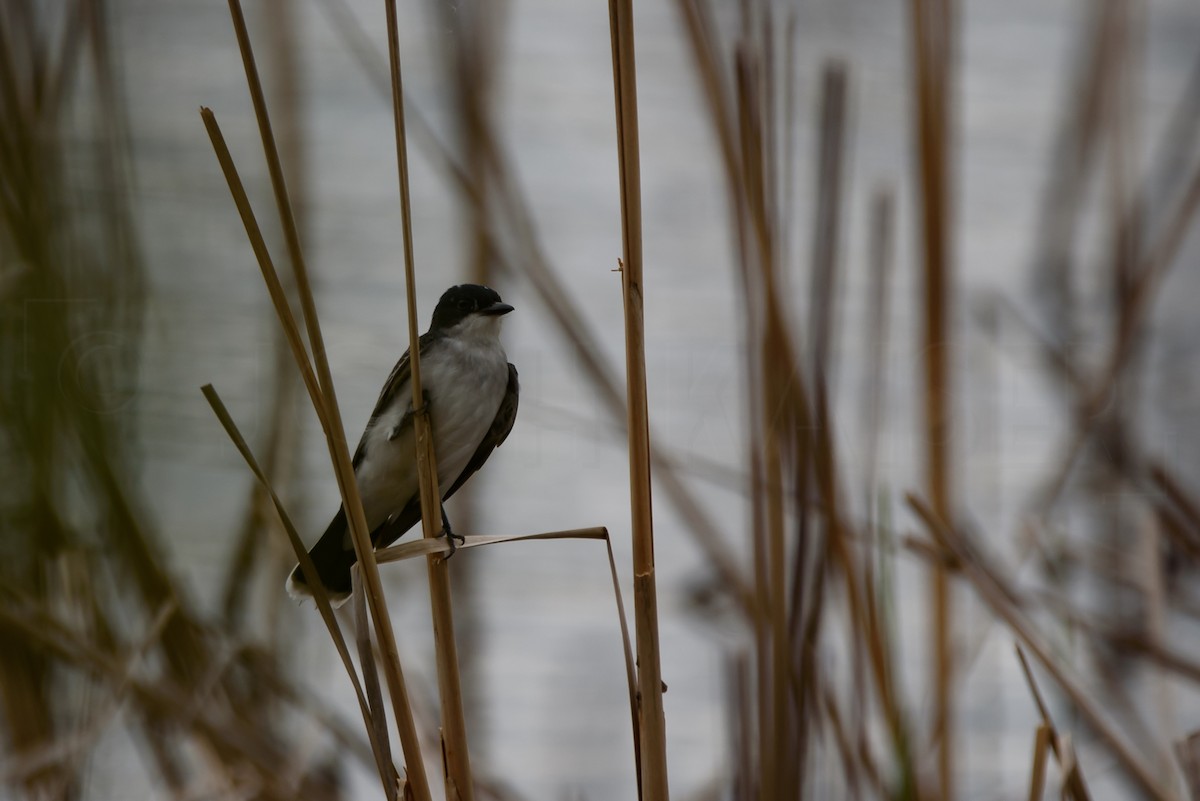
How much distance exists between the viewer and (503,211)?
1.75 m

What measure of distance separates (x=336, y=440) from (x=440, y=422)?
732 mm

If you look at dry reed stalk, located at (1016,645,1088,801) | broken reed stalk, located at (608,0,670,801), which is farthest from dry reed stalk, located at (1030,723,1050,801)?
broken reed stalk, located at (608,0,670,801)

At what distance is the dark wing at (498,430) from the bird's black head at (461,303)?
12 cm

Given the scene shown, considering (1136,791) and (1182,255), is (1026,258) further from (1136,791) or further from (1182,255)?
(1136,791)

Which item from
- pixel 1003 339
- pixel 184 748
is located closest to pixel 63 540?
pixel 184 748

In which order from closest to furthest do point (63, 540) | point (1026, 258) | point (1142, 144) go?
1. point (63, 540)
2. point (1142, 144)
3. point (1026, 258)

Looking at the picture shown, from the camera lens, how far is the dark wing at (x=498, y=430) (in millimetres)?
1760

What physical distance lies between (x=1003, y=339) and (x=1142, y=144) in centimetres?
42

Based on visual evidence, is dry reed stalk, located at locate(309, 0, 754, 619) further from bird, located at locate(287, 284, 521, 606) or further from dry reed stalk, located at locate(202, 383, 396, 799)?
dry reed stalk, located at locate(202, 383, 396, 799)

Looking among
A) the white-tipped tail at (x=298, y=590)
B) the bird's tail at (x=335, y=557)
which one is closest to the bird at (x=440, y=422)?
the bird's tail at (x=335, y=557)

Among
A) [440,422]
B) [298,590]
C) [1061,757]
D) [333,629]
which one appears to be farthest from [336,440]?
[1061,757]

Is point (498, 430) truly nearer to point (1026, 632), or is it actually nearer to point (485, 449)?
point (485, 449)

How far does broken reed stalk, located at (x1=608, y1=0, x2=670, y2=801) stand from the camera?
0.93m

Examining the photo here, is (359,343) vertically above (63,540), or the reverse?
(359,343)
